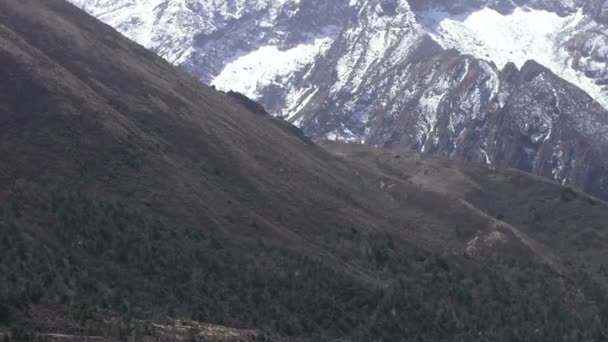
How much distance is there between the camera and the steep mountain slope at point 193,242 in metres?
119

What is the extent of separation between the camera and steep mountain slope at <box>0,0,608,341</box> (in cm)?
11938

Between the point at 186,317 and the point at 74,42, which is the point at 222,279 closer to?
the point at 186,317

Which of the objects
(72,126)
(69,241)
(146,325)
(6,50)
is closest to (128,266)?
(69,241)

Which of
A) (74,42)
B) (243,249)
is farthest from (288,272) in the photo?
(74,42)

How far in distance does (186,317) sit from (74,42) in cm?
8060

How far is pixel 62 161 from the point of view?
482ft

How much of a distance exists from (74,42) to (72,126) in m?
38.1

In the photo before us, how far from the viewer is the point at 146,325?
108938 millimetres

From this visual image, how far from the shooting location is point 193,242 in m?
141

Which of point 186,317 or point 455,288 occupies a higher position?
point 455,288

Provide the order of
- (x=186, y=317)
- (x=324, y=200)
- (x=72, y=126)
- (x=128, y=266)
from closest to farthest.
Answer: (x=186, y=317), (x=128, y=266), (x=72, y=126), (x=324, y=200)

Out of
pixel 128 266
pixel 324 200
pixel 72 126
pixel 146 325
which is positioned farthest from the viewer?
pixel 324 200

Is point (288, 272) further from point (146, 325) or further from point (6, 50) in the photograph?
point (6, 50)

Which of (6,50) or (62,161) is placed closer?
(62,161)
